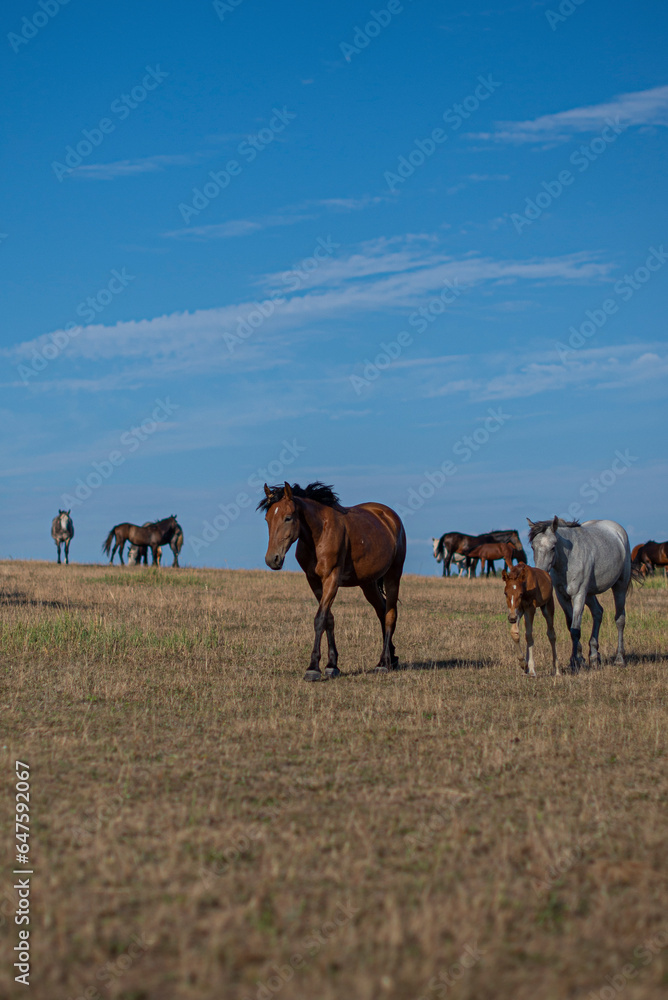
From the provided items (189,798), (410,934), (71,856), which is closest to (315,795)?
(189,798)

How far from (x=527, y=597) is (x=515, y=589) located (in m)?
0.55

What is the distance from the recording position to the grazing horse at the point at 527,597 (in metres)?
11.9

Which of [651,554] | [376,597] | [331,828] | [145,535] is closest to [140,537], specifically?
[145,535]

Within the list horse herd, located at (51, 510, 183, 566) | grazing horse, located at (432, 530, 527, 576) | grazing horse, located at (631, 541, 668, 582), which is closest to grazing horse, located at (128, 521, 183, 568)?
horse herd, located at (51, 510, 183, 566)

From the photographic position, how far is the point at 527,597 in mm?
12406

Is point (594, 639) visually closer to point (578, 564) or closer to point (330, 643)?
point (578, 564)

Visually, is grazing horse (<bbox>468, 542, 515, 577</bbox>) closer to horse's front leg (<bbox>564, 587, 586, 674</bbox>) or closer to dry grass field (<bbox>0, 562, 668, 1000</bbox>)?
horse's front leg (<bbox>564, 587, 586, 674</bbox>)

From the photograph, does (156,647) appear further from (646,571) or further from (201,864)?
(646,571)

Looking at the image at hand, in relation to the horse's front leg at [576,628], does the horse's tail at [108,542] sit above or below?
above

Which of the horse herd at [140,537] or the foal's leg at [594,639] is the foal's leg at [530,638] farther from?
the horse herd at [140,537]

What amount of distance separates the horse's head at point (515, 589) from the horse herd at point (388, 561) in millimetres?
14

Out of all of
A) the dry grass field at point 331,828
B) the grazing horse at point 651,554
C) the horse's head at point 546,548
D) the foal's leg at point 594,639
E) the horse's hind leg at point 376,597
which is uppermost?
the grazing horse at point 651,554

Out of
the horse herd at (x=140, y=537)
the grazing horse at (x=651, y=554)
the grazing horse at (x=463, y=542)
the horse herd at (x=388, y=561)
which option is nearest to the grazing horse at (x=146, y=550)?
the horse herd at (x=140, y=537)

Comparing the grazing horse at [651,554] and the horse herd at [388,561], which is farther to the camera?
the grazing horse at [651,554]
